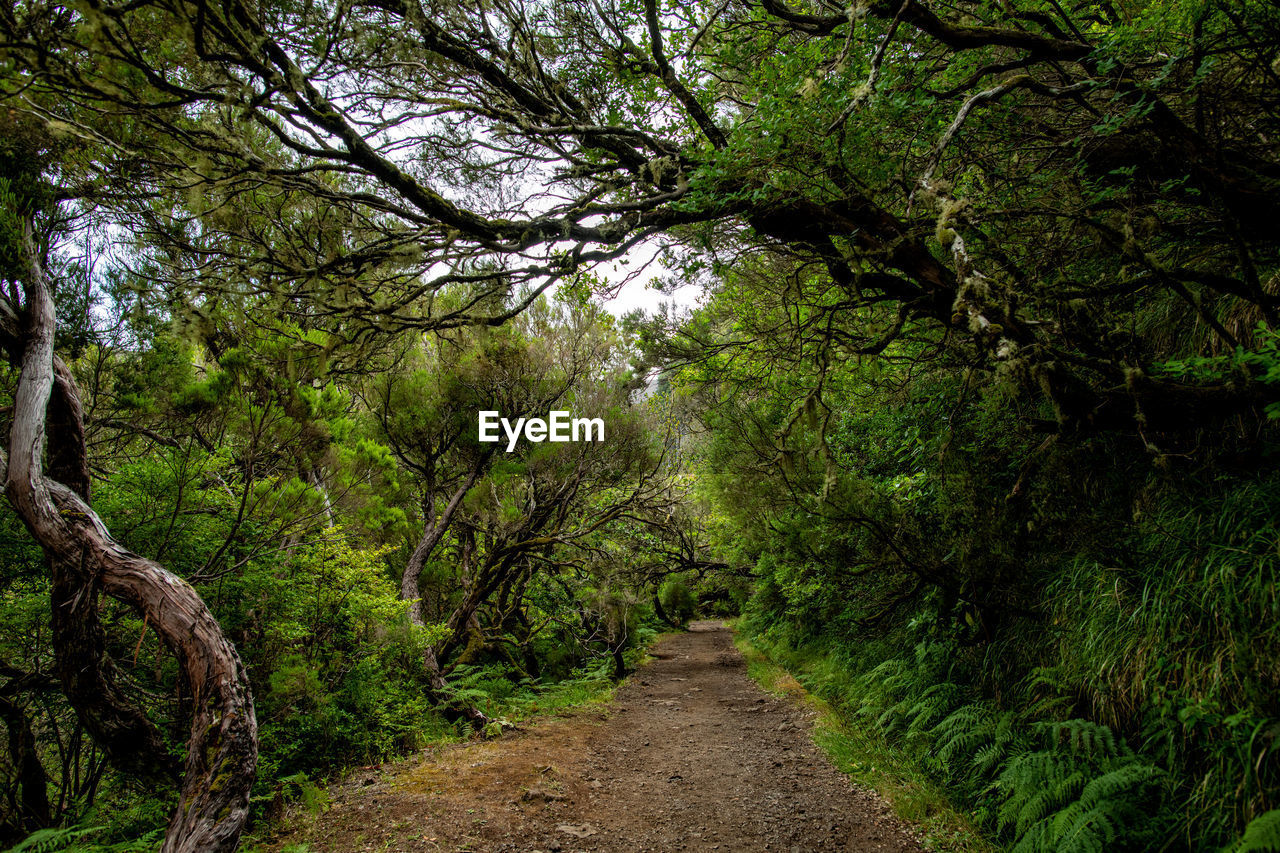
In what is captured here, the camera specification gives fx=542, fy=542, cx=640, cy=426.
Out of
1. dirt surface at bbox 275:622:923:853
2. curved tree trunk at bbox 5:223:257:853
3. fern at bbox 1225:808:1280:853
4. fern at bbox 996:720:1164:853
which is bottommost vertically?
dirt surface at bbox 275:622:923:853

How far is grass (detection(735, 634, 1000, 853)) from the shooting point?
3.74 m

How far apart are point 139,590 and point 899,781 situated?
573 centimetres

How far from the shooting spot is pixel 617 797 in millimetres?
5023

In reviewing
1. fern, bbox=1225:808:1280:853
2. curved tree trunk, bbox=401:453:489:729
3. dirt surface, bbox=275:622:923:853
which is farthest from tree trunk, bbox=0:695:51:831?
fern, bbox=1225:808:1280:853

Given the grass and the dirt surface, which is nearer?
the grass

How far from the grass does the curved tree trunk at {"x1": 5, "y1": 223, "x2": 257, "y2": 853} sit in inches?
172

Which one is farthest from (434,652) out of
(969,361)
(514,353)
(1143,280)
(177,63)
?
(1143,280)

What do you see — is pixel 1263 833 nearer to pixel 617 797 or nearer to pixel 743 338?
pixel 617 797

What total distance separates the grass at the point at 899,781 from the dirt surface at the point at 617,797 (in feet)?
0.45

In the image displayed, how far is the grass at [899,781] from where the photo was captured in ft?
12.3

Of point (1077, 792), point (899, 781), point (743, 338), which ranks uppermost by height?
point (743, 338)

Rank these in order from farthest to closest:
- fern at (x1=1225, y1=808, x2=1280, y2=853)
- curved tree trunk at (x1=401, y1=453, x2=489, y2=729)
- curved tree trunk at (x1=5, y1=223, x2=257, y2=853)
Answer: curved tree trunk at (x1=401, y1=453, x2=489, y2=729), curved tree trunk at (x1=5, y1=223, x2=257, y2=853), fern at (x1=1225, y1=808, x2=1280, y2=853)

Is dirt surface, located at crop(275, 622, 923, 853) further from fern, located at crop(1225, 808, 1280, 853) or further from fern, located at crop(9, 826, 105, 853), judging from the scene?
fern, located at crop(1225, 808, 1280, 853)

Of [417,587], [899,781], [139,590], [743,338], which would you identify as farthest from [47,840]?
[743,338]
